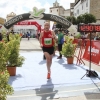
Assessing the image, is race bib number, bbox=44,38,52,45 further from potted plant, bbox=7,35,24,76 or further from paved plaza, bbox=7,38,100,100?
paved plaza, bbox=7,38,100,100

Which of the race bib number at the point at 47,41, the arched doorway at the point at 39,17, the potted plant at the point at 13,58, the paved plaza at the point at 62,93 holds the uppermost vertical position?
the arched doorway at the point at 39,17

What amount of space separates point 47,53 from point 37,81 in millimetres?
944

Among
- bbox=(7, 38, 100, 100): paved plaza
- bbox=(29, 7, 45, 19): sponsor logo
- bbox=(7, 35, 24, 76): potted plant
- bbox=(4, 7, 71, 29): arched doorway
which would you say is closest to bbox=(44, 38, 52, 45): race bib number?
bbox=(7, 35, 24, 76): potted plant

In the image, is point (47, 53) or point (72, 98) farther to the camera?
point (47, 53)

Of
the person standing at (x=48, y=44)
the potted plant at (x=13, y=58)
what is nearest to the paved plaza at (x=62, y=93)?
the person standing at (x=48, y=44)

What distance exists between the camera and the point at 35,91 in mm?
5566

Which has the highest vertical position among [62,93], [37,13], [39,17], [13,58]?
[37,13]

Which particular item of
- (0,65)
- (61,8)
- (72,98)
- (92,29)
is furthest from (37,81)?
(61,8)

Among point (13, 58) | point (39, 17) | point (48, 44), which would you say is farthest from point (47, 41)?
point (39, 17)

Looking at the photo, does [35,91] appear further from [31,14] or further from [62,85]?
[31,14]

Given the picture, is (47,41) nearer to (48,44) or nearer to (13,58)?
(48,44)

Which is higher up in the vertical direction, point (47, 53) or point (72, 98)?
point (47, 53)

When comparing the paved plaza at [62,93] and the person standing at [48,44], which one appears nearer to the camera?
the paved plaza at [62,93]

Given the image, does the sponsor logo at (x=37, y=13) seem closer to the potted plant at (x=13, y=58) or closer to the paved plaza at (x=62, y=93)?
the potted plant at (x=13, y=58)
